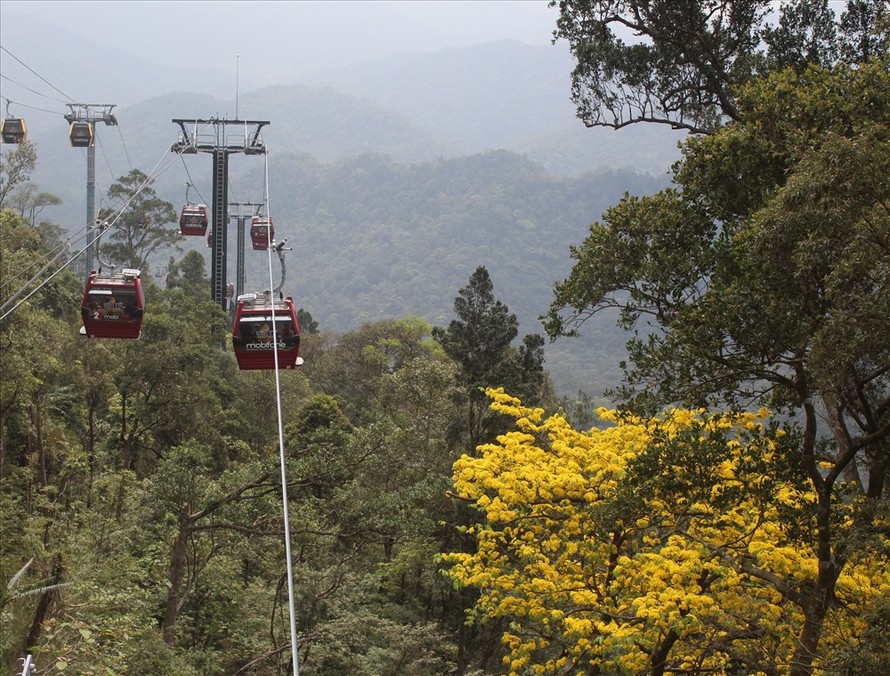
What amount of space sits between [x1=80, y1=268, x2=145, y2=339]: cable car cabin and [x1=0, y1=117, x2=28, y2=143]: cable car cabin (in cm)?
2453

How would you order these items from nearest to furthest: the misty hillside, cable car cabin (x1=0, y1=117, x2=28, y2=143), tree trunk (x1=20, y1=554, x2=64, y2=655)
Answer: tree trunk (x1=20, y1=554, x2=64, y2=655)
cable car cabin (x1=0, y1=117, x2=28, y2=143)
the misty hillside

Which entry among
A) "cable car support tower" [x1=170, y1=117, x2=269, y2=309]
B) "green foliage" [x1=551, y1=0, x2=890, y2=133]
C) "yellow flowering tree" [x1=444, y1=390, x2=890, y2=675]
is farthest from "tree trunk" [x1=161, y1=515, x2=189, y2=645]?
"cable car support tower" [x1=170, y1=117, x2=269, y2=309]

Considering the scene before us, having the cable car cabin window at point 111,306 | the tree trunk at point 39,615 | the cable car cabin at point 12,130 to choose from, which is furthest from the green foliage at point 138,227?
the tree trunk at point 39,615

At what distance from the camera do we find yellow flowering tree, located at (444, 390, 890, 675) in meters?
6.85

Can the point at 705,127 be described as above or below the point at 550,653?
Result: above

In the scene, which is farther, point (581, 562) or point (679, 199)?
point (581, 562)

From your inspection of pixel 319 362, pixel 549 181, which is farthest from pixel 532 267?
pixel 319 362

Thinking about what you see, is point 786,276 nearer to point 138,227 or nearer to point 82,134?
point 82,134

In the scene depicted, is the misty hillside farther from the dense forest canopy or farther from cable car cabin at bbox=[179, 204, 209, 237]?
the dense forest canopy

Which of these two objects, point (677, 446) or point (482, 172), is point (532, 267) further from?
point (677, 446)

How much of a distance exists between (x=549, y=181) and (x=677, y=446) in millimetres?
121496

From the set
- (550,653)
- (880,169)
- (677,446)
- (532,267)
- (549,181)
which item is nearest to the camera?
(880,169)

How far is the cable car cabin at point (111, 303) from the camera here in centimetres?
1316

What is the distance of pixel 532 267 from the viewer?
358 ft
